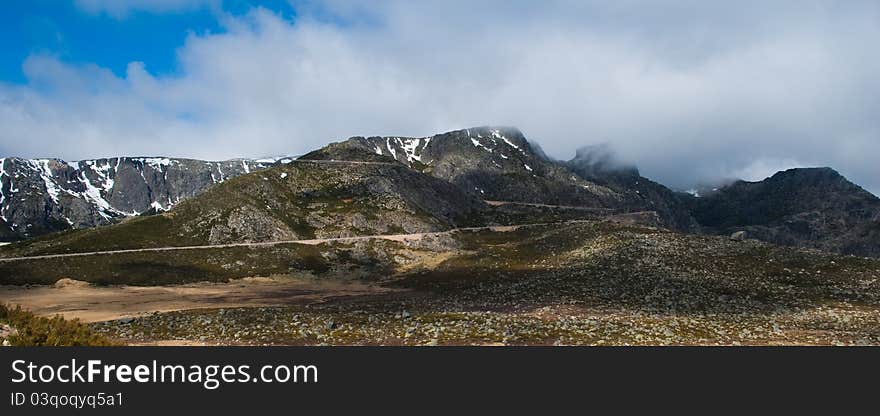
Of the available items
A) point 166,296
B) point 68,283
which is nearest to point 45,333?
point 166,296

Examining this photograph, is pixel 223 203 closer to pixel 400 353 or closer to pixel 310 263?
pixel 310 263

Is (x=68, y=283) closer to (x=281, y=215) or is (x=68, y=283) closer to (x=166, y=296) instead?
(x=166, y=296)

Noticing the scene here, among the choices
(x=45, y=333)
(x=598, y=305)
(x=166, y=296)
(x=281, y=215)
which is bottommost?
(x=166, y=296)

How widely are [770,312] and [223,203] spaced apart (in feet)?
439

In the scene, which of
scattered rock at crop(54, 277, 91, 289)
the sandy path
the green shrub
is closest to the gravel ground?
the sandy path

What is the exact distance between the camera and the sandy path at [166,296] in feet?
217

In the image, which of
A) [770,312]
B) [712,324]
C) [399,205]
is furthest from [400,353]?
[399,205]

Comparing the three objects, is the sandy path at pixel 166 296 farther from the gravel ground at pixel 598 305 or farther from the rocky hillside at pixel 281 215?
the rocky hillside at pixel 281 215

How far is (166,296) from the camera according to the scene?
79.5 metres

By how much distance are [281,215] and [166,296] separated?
230ft

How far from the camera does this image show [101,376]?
14.1 meters

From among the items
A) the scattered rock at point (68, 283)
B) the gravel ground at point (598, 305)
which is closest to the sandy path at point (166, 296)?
the scattered rock at point (68, 283)

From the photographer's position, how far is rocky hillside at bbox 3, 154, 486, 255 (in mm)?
126750

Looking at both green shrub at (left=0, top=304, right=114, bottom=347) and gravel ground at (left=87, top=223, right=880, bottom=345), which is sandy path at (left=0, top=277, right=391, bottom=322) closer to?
gravel ground at (left=87, top=223, right=880, bottom=345)
